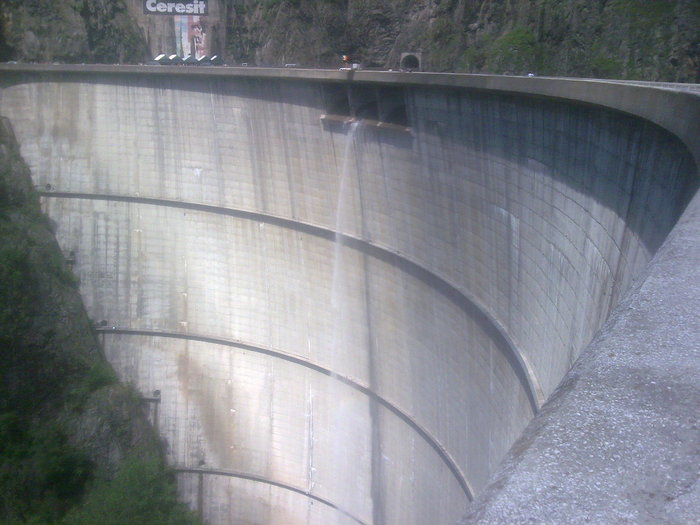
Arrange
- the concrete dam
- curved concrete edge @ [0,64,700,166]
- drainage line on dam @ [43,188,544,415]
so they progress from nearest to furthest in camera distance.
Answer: curved concrete edge @ [0,64,700,166] → the concrete dam → drainage line on dam @ [43,188,544,415]

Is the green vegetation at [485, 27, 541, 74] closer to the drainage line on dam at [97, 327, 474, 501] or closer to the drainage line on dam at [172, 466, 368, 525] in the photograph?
the drainage line on dam at [97, 327, 474, 501]

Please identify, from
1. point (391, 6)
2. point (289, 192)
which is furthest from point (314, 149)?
point (391, 6)

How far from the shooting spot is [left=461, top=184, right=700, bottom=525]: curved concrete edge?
109 cm

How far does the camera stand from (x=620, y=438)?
1.22 m

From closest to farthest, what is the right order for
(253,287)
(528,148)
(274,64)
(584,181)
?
(584,181) → (528,148) → (253,287) → (274,64)

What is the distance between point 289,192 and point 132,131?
3.66 meters

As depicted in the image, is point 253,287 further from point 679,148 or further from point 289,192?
point 679,148

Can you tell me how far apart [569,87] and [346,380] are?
270 inches

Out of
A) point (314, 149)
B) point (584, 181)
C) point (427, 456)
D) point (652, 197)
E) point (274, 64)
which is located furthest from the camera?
point (274, 64)

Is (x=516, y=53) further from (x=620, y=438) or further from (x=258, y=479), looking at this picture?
(x=620, y=438)

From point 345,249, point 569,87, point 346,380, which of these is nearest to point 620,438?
point 569,87

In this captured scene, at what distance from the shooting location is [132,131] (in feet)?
45.9

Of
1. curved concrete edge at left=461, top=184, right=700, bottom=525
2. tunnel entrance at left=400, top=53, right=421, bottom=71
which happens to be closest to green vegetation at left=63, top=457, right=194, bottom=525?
tunnel entrance at left=400, top=53, right=421, bottom=71

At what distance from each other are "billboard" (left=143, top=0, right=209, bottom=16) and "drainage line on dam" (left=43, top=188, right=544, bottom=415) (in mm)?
5806
